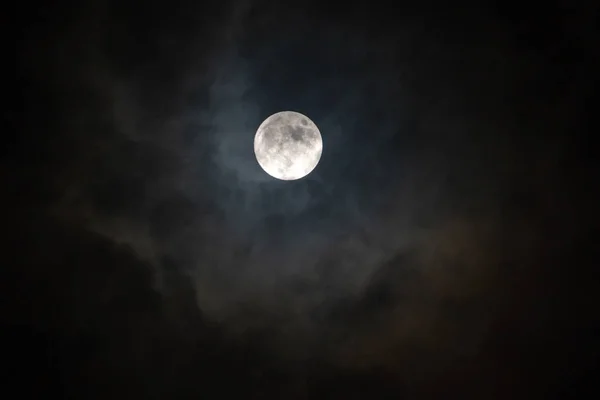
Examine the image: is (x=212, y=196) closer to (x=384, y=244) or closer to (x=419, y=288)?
(x=384, y=244)

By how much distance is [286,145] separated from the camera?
25.3ft

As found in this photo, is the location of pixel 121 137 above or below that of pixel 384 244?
above

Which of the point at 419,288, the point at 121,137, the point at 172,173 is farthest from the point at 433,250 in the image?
the point at 121,137

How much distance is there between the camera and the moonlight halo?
25.3 feet

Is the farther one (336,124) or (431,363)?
(431,363)

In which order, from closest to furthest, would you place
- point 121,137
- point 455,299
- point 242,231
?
point 121,137
point 242,231
point 455,299

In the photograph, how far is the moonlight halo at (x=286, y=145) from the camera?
25.3 ft

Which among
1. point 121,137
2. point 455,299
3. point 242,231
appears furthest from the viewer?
point 455,299

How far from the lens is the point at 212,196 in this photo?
8359 mm

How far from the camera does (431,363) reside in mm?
9602

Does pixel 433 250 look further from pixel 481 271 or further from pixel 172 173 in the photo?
pixel 172 173

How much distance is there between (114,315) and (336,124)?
5.89m

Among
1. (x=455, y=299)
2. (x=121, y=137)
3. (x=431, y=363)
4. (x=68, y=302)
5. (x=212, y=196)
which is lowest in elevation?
(x=431, y=363)

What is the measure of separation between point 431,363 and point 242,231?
4.98 meters
